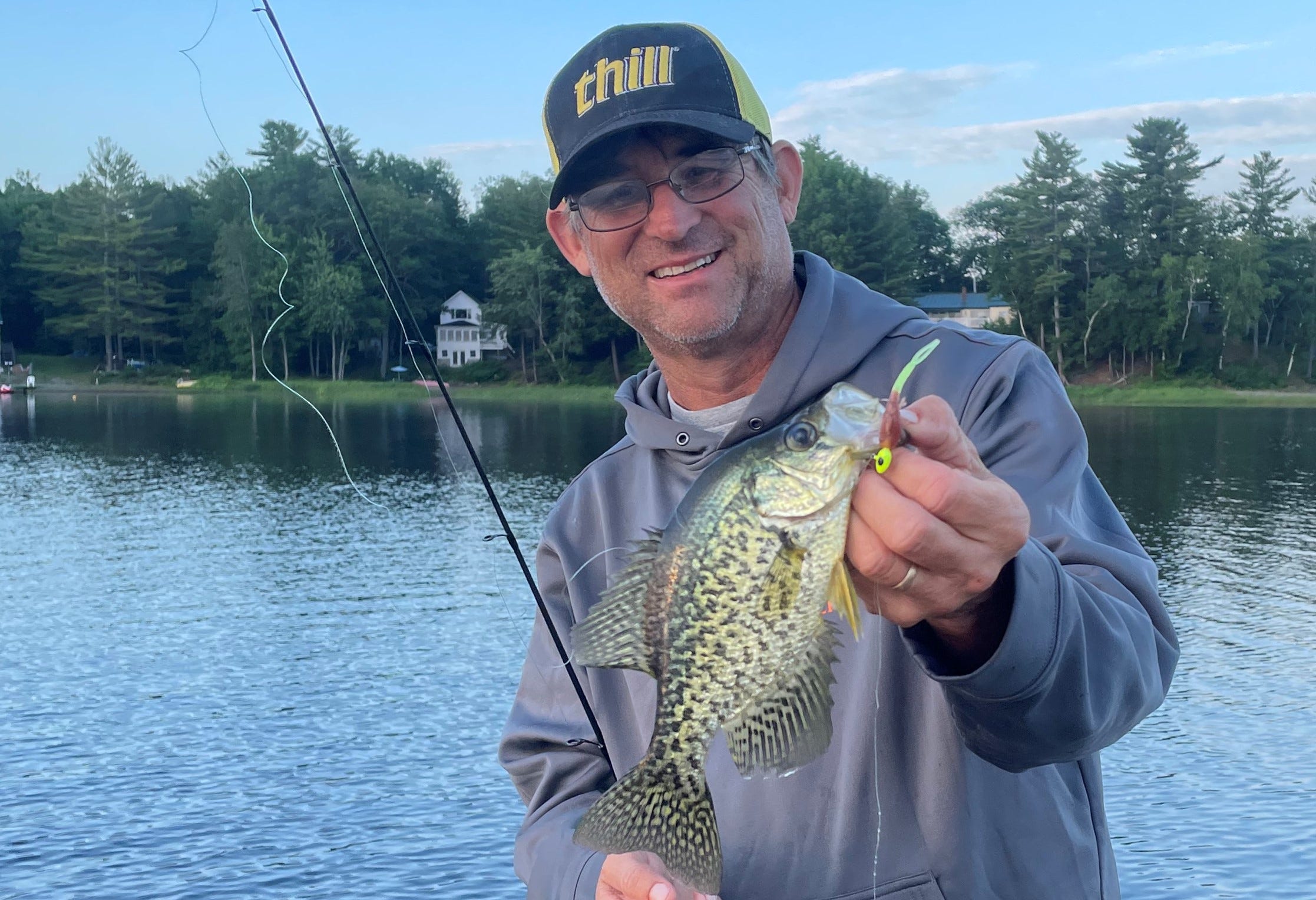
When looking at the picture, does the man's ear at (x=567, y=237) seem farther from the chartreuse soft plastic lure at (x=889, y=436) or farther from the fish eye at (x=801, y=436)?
the chartreuse soft plastic lure at (x=889, y=436)

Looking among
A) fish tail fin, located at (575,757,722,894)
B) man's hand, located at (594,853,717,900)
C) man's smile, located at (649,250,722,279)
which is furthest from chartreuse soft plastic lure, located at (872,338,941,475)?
man's smile, located at (649,250,722,279)

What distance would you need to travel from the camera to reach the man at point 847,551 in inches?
76.8

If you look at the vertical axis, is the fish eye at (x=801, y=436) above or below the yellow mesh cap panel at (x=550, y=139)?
below

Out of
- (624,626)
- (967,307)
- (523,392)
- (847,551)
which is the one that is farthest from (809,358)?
(967,307)

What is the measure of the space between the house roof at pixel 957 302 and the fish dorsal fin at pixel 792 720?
82057mm

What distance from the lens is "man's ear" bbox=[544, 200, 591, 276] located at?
3.15 metres

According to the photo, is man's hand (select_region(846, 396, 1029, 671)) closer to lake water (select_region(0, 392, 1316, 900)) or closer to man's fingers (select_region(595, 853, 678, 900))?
man's fingers (select_region(595, 853, 678, 900))

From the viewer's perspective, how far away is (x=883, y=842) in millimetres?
2514

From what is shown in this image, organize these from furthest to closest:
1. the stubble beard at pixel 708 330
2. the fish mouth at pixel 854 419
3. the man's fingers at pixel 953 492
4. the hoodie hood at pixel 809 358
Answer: the stubble beard at pixel 708 330, the hoodie hood at pixel 809 358, the fish mouth at pixel 854 419, the man's fingers at pixel 953 492

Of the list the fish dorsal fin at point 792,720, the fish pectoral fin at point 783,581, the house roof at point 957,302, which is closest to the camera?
the fish pectoral fin at point 783,581

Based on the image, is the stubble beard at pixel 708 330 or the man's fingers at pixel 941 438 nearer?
the man's fingers at pixel 941 438

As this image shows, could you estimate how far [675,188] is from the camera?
2.85 meters

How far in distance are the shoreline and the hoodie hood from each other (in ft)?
188

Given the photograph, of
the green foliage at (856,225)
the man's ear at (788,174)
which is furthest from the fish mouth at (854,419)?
the green foliage at (856,225)
